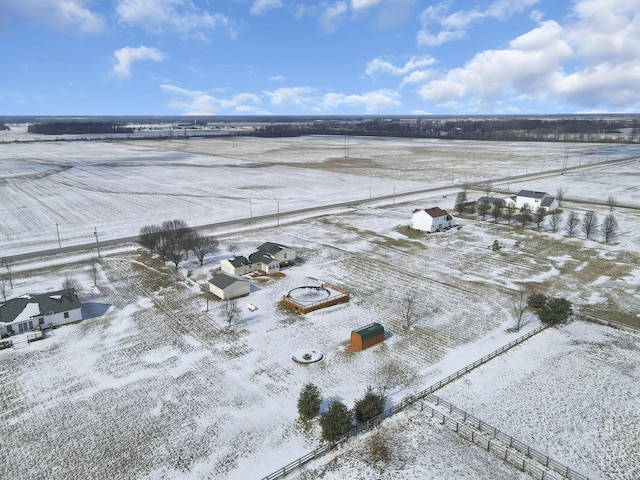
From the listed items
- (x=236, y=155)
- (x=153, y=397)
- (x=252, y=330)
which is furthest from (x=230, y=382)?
(x=236, y=155)

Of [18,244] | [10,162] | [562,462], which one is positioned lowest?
[562,462]

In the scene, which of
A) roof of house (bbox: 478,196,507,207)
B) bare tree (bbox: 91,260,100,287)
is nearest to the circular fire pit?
bare tree (bbox: 91,260,100,287)

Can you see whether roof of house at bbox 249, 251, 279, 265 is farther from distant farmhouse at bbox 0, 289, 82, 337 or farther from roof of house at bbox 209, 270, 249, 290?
distant farmhouse at bbox 0, 289, 82, 337

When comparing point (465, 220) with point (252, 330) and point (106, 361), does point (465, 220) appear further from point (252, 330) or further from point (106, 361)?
point (106, 361)

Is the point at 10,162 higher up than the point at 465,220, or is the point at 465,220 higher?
the point at 10,162

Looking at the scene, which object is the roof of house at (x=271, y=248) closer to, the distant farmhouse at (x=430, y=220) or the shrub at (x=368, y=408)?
the distant farmhouse at (x=430, y=220)

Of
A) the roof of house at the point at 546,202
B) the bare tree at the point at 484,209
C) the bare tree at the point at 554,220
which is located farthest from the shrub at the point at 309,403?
the roof of house at the point at 546,202

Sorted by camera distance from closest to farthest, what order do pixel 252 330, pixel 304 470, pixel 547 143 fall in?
pixel 304 470
pixel 252 330
pixel 547 143
